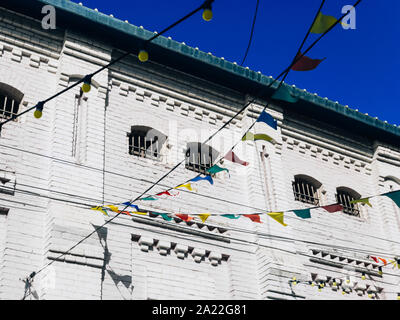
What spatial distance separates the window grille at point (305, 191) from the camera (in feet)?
58.6

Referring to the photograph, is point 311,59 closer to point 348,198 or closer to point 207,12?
→ point 207,12

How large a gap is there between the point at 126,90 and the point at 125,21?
1.84 m

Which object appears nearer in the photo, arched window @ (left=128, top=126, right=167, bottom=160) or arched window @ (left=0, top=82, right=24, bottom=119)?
arched window @ (left=0, top=82, right=24, bottom=119)

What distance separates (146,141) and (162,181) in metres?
1.42

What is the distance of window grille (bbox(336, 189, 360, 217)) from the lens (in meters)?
18.6

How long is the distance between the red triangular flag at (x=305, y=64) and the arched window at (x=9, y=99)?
8.10 metres

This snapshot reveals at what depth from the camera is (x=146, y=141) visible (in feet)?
52.9

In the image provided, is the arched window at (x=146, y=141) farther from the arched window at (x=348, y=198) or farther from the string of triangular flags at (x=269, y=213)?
the arched window at (x=348, y=198)

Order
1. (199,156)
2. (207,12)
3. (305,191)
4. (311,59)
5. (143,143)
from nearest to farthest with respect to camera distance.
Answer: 1. (207,12)
2. (311,59)
3. (143,143)
4. (199,156)
5. (305,191)

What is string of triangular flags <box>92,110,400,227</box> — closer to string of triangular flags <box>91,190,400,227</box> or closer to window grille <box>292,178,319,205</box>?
string of triangular flags <box>91,190,400,227</box>

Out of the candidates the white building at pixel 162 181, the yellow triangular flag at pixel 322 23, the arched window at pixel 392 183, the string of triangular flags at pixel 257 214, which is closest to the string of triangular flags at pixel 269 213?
the string of triangular flags at pixel 257 214

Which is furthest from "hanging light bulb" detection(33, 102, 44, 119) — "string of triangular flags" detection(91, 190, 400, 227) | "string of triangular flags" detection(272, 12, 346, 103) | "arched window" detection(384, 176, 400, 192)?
"arched window" detection(384, 176, 400, 192)

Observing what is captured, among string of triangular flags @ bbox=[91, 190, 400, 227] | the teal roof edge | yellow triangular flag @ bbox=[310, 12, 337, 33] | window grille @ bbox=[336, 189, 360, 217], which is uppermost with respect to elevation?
the teal roof edge

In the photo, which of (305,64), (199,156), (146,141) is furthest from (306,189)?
(305,64)
